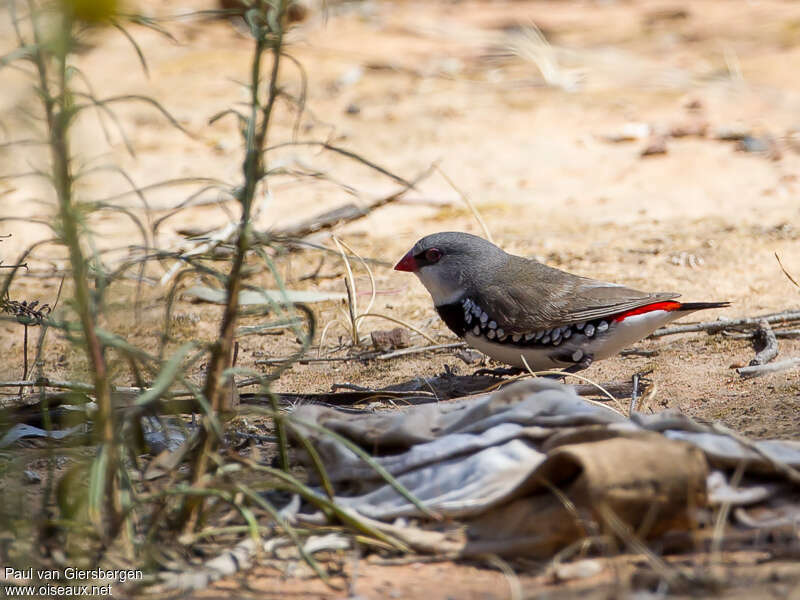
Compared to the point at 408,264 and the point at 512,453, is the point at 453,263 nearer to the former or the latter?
the point at 408,264

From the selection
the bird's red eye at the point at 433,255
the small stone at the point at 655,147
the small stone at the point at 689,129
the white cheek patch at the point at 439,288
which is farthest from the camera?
the small stone at the point at 689,129

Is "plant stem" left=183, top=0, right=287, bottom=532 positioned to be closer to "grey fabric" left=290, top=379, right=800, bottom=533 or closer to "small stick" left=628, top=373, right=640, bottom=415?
"grey fabric" left=290, top=379, right=800, bottom=533

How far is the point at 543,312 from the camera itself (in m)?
4.46

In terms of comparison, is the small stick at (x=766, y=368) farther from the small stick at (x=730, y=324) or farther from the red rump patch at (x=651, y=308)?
the small stick at (x=730, y=324)

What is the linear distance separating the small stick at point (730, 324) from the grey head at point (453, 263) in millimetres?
915

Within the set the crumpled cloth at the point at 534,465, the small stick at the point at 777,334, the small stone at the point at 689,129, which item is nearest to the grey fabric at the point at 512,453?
the crumpled cloth at the point at 534,465

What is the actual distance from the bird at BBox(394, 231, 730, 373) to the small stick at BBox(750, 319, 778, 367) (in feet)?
0.93

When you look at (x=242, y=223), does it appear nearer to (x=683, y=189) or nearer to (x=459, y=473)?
(x=459, y=473)

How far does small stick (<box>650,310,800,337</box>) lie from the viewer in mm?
4692

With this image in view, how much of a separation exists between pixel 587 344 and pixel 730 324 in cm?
80

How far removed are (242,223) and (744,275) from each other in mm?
3977

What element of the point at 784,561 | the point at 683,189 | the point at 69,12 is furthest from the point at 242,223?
the point at 683,189

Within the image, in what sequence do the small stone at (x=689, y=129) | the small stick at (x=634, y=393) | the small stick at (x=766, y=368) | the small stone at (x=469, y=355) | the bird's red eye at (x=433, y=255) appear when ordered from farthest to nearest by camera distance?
1. the small stone at (x=689, y=129)
2. the small stone at (x=469, y=355)
3. the bird's red eye at (x=433, y=255)
4. the small stick at (x=766, y=368)
5. the small stick at (x=634, y=393)

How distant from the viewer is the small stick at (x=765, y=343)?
169 inches
